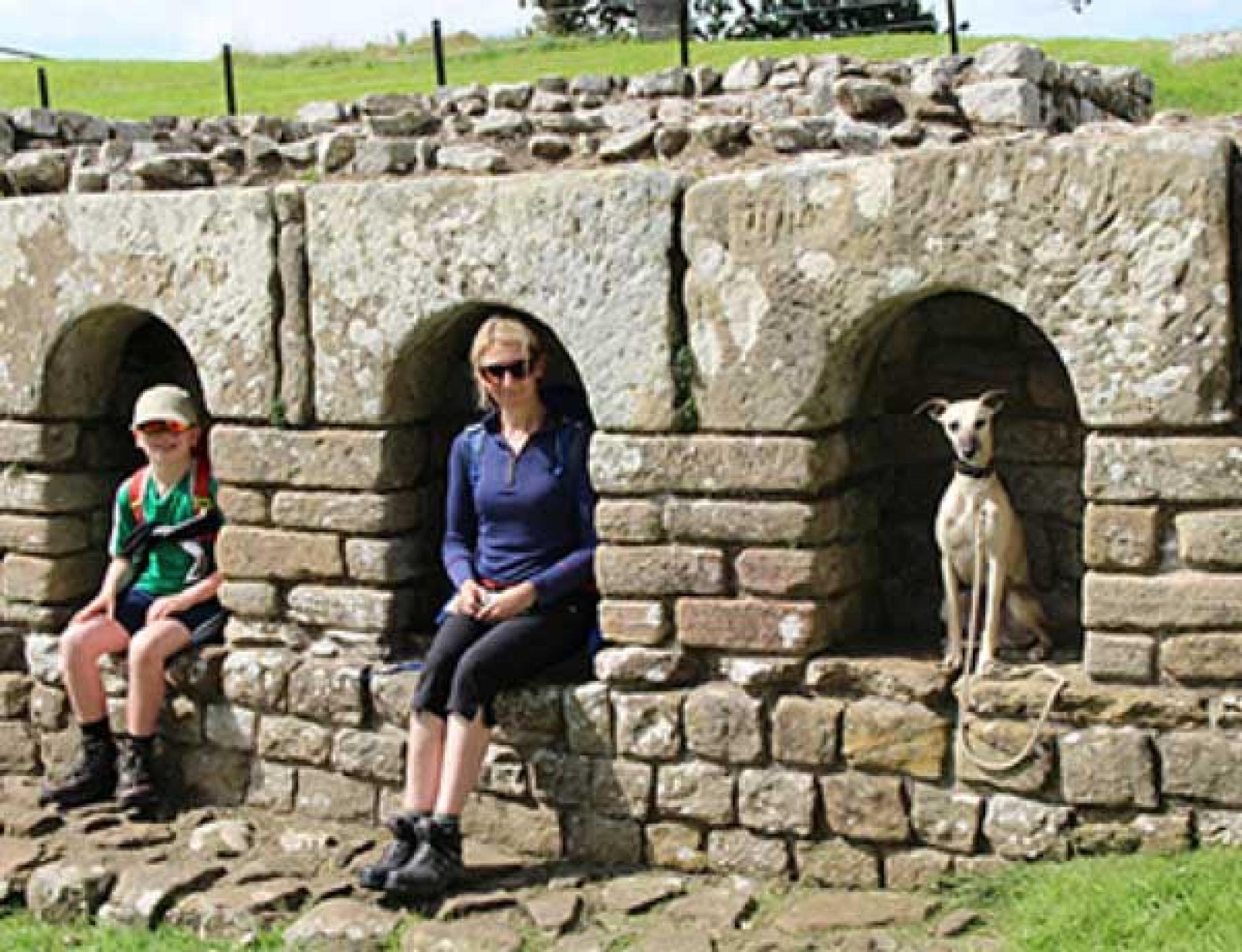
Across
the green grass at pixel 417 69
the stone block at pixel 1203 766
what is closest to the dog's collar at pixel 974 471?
the stone block at pixel 1203 766

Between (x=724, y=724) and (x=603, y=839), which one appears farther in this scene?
(x=603, y=839)

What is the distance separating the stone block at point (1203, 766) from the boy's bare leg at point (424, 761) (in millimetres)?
2539

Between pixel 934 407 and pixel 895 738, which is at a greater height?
pixel 934 407

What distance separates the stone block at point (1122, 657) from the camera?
5648 mm

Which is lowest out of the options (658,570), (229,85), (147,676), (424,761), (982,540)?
(424,761)

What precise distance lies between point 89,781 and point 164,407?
1654 millimetres

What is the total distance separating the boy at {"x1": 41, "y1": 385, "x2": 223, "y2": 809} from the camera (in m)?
7.34

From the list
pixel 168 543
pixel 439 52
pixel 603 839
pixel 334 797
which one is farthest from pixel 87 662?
pixel 439 52

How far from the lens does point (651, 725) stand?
6398mm

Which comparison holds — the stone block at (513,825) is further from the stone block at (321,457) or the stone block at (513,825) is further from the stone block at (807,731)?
the stone block at (321,457)

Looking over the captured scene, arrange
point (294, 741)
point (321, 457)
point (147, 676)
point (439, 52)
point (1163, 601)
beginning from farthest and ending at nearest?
point (439, 52), point (147, 676), point (294, 741), point (321, 457), point (1163, 601)

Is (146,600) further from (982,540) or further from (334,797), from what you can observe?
(982,540)

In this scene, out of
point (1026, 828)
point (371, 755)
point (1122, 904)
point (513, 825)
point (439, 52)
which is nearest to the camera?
point (1122, 904)

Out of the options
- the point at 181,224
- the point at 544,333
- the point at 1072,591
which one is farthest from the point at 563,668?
the point at 181,224
